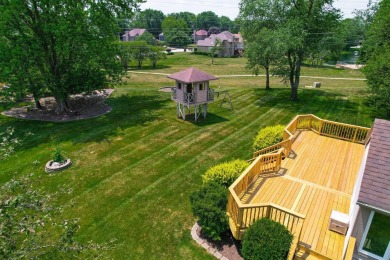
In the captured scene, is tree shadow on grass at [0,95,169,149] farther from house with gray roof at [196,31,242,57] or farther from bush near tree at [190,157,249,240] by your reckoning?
house with gray roof at [196,31,242,57]

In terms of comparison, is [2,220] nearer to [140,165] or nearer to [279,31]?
[140,165]

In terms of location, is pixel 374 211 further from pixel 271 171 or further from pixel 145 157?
pixel 145 157

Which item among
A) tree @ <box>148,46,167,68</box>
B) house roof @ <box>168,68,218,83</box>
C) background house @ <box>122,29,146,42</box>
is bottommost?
house roof @ <box>168,68,218,83</box>

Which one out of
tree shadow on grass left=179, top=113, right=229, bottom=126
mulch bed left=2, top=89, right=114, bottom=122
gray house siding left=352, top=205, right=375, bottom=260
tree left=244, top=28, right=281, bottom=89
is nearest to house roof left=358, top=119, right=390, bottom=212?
gray house siding left=352, top=205, right=375, bottom=260

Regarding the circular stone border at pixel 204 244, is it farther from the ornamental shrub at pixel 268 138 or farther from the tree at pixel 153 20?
the tree at pixel 153 20

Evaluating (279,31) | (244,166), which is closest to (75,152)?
(244,166)

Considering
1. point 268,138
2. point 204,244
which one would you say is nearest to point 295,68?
point 268,138
